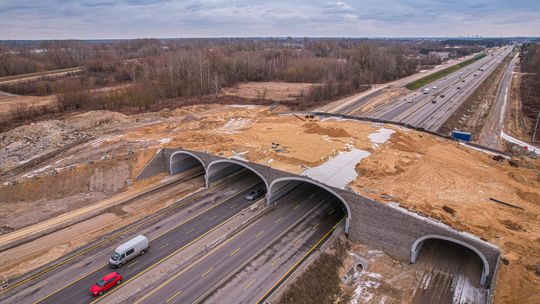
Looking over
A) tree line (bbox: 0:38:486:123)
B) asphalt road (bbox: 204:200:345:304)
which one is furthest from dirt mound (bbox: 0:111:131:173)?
asphalt road (bbox: 204:200:345:304)

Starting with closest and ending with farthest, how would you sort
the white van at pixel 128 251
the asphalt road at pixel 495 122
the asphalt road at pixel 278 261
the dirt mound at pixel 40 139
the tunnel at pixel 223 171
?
the asphalt road at pixel 278 261 < the white van at pixel 128 251 < the tunnel at pixel 223 171 < the dirt mound at pixel 40 139 < the asphalt road at pixel 495 122

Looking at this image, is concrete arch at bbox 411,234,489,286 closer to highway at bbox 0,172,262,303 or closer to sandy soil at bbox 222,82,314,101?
highway at bbox 0,172,262,303

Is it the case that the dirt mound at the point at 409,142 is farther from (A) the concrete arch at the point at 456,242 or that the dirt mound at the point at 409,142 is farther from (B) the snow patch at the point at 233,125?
(B) the snow patch at the point at 233,125

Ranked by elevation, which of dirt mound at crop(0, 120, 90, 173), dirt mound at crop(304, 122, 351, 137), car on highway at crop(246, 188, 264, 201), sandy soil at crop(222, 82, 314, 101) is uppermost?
sandy soil at crop(222, 82, 314, 101)

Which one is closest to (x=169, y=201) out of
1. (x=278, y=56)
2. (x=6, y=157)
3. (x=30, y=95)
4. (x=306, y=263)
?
(x=306, y=263)

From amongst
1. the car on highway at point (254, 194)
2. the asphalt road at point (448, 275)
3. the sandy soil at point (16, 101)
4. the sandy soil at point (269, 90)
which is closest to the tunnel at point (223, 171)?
the car on highway at point (254, 194)

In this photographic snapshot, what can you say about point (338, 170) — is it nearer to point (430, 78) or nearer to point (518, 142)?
point (518, 142)
